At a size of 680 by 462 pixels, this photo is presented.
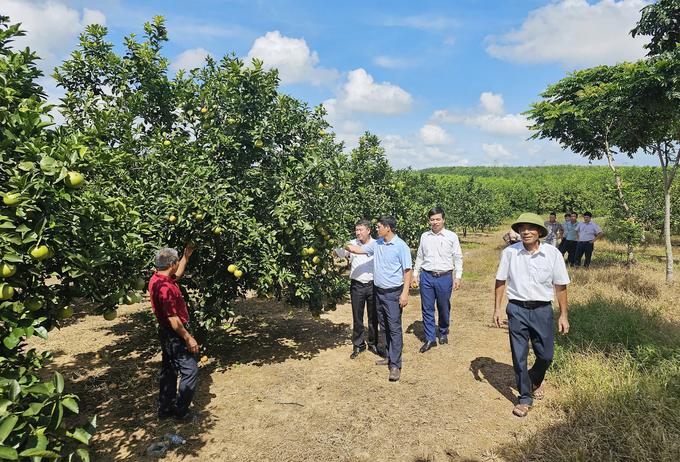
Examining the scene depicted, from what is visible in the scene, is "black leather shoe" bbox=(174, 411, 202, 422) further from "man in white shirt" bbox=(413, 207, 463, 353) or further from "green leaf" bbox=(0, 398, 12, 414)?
"man in white shirt" bbox=(413, 207, 463, 353)

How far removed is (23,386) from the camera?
183 centimetres

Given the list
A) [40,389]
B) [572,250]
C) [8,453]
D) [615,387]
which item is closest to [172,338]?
[40,389]

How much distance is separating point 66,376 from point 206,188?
129 inches

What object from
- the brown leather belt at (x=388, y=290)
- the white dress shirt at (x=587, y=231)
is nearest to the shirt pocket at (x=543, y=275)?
the brown leather belt at (x=388, y=290)

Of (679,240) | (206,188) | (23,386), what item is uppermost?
(206,188)

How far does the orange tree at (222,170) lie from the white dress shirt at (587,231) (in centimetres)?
848

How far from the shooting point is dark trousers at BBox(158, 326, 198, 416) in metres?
4.00

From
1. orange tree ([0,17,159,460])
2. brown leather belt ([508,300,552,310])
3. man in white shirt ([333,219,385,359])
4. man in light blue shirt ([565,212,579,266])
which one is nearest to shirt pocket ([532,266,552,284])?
brown leather belt ([508,300,552,310])

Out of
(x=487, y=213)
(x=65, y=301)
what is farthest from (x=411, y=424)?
(x=487, y=213)

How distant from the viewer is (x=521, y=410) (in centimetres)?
401

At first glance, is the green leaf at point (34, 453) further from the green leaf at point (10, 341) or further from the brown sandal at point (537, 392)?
the brown sandal at point (537, 392)

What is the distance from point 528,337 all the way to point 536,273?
28.0 inches

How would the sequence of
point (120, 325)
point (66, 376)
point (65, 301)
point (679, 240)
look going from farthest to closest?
point (679, 240) < point (120, 325) < point (66, 376) < point (65, 301)

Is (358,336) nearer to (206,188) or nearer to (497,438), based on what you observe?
(497,438)
